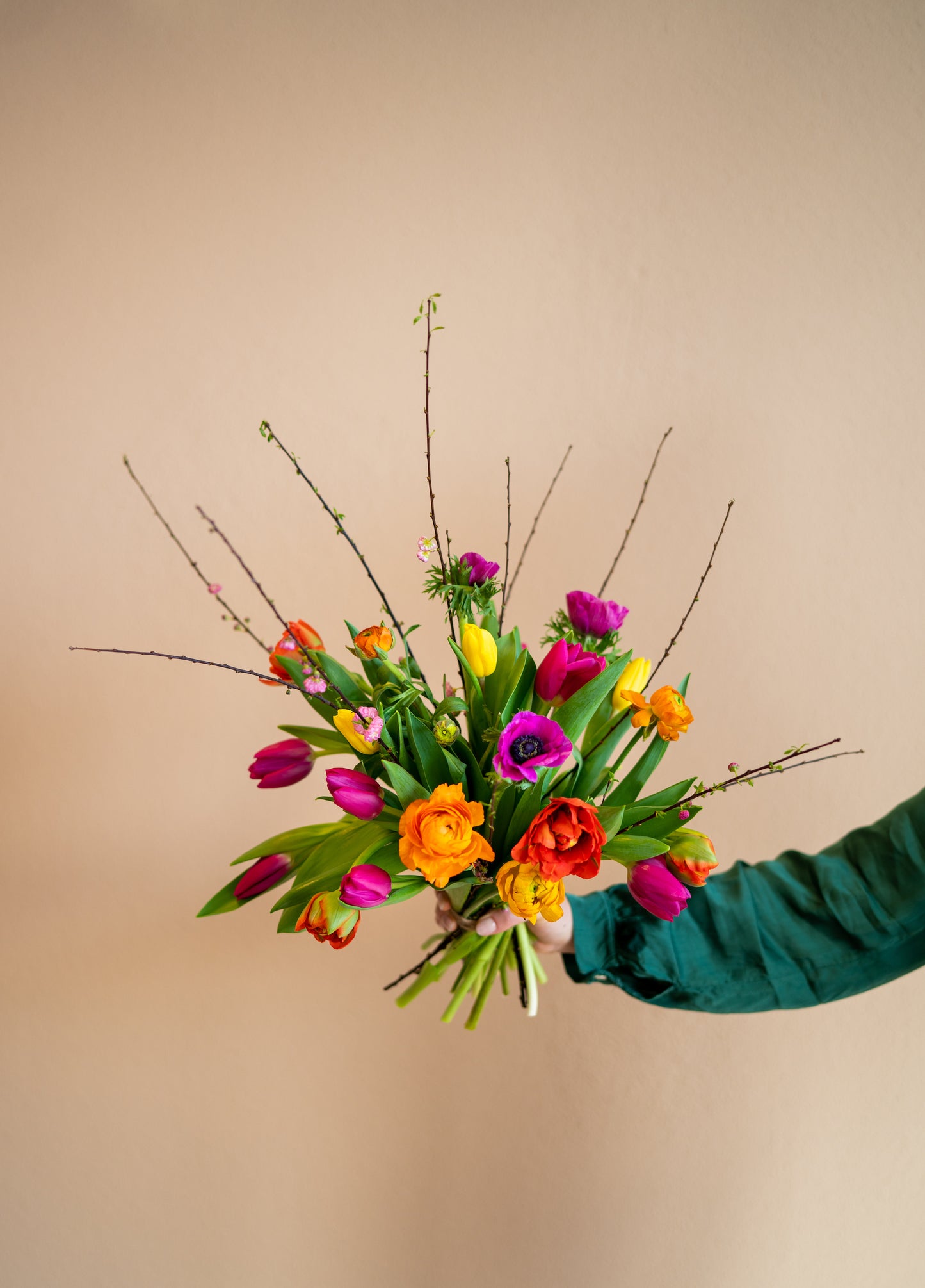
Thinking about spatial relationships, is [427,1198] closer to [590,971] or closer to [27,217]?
[590,971]

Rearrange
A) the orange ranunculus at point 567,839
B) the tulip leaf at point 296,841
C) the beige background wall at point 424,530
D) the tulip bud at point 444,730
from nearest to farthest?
the orange ranunculus at point 567,839
the tulip bud at point 444,730
the tulip leaf at point 296,841
the beige background wall at point 424,530

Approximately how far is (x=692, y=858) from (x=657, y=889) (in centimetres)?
4

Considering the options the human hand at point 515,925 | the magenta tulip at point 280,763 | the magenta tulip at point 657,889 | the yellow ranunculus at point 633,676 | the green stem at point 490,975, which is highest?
the yellow ranunculus at point 633,676

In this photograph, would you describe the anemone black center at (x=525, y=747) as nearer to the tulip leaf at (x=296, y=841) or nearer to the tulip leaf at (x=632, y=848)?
the tulip leaf at (x=632, y=848)

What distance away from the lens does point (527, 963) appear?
0.93 meters

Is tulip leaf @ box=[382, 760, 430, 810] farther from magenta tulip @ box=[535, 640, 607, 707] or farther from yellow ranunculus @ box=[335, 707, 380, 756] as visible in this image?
magenta tulip @ box=[535, 640, 607, 707]

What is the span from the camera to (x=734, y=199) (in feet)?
3.56

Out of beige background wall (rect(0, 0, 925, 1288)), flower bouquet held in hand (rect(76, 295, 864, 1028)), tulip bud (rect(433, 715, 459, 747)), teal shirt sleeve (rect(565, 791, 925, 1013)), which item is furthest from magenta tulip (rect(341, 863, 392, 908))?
beige background wall (rect(0, 0, 925, 1288))

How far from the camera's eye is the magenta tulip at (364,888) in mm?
659

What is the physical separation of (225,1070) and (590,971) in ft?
1.67

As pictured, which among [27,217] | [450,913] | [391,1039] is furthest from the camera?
[391,1039]

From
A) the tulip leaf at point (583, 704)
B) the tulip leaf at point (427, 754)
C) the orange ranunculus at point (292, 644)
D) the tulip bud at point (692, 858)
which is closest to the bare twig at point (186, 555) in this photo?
the orange ranunculus at point (292, 644)

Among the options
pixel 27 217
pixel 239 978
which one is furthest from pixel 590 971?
pixel 27 217

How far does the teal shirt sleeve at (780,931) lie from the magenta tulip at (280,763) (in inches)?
13.8
